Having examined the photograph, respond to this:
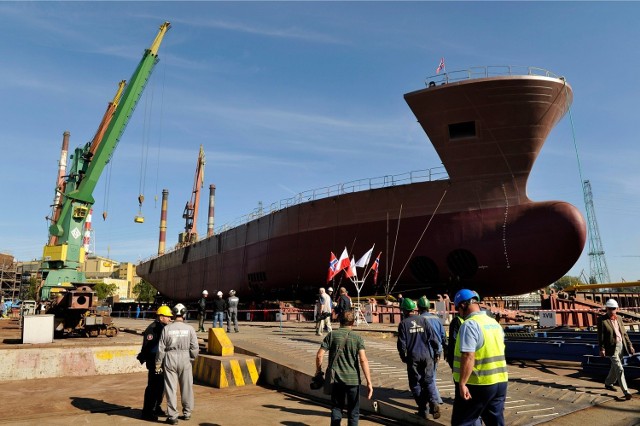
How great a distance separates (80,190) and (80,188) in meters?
0.26

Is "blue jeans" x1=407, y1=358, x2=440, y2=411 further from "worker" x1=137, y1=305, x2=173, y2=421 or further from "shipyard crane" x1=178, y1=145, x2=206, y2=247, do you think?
"shipyard crane" x1=178, y1=145, x2=206, y2=247

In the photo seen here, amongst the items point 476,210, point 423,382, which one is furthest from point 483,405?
point 476,210

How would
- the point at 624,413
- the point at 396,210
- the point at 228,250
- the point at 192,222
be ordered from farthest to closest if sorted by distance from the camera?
the point at 192,222
the point at 228,250
the point at 396,210
the point at 624,413

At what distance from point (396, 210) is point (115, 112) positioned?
2360 centimetres

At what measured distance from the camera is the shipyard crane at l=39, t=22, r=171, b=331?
30719 mm

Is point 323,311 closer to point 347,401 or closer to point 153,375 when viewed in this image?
point 153,375

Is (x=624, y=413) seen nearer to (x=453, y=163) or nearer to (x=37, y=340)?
(x=37, y=340)

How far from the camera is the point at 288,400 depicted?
7.84 metres

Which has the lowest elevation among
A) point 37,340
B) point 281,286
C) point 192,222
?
point 37,340

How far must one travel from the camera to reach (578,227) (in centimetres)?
1994

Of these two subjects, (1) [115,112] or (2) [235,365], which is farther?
(1) [115,112]

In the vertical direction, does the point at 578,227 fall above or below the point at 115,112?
below

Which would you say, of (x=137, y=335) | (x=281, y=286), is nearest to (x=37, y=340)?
(x=137, y=335)

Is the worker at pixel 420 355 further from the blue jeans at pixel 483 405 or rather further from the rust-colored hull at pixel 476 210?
the rust-colored hull at pixel 476 210
